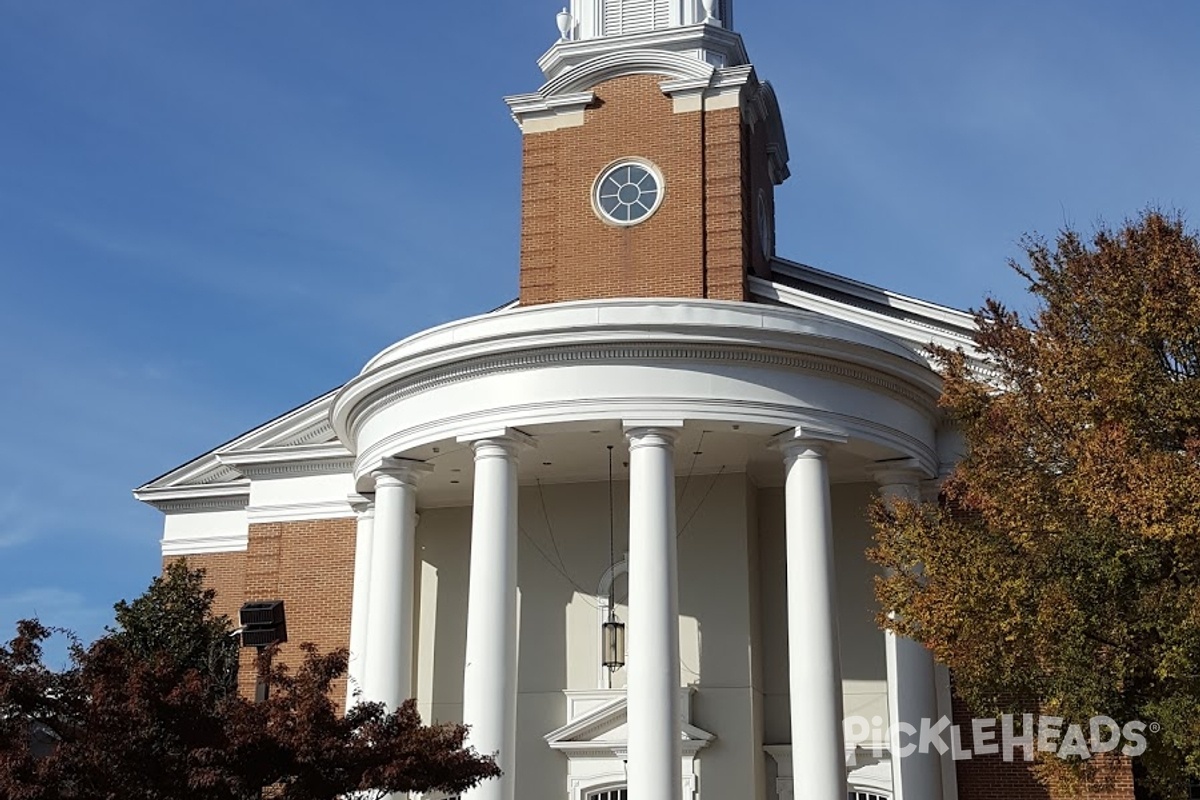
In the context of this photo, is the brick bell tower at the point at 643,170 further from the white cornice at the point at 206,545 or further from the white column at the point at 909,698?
the white cornice at the point at 206,545

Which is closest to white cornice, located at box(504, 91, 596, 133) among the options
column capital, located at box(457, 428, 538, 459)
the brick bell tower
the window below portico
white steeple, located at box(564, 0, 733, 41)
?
the brick bell tower

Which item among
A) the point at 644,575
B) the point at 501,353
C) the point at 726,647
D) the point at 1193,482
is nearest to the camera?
the point at 1193,482

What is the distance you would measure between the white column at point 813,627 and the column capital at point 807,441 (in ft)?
0.05

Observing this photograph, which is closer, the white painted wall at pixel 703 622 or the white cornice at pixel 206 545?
the white painted wall at pixel 703 622

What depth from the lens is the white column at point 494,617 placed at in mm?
21297

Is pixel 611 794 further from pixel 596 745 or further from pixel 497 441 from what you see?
pixel 497 441

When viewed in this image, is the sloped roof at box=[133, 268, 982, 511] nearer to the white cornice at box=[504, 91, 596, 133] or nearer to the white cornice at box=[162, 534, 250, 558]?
the white cornice at box=[162, 534, 250, 558]

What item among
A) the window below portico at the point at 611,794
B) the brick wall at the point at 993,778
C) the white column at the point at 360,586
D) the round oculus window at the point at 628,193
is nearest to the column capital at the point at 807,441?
the brick wall at the point at 993,778

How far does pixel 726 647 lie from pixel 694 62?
37.6 ft

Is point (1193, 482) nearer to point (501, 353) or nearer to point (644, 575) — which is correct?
point (644, 575)

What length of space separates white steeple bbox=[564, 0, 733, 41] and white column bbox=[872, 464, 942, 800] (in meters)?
11.3

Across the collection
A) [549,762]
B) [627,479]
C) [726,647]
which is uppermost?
[627,479]

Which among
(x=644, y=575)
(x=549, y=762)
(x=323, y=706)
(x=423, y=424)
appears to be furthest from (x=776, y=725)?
(x=323, y=706)

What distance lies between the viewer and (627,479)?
26531mm
